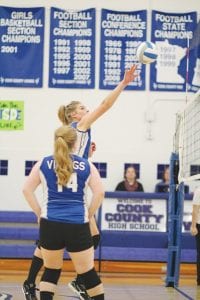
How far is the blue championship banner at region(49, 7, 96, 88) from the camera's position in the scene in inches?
588

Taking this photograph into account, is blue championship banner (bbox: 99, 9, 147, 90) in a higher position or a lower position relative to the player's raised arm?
higher

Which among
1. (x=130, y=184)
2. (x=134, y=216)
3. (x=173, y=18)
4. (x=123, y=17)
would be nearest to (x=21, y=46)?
(x=123, y=17)

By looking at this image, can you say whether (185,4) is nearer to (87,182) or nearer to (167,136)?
(167,136)

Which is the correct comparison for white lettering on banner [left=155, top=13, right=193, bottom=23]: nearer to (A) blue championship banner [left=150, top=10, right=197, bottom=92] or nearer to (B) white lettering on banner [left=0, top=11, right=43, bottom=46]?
(A) blue championship banner [left=150, top=10, right=197, bottom=92]

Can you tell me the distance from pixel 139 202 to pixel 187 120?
2.18 meters

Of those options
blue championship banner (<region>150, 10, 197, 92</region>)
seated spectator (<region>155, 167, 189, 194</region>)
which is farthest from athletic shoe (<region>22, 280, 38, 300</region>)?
blue championship banner (<region>150, 10, 197, 92</region>)

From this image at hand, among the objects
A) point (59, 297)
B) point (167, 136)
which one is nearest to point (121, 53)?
point (167, 136)

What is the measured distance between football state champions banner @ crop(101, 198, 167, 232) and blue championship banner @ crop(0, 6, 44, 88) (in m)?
3.40

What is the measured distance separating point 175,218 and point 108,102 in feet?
12.9

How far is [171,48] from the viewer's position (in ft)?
49.4

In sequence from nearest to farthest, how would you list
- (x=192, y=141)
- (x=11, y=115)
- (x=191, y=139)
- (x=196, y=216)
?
(x=196, y=216) < (x=192, y=141) < (x=191, y=139) < (x=11, y=115)

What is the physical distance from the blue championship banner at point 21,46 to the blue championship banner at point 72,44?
0.30 meters

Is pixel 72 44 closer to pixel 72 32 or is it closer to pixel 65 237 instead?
pixel 72 32

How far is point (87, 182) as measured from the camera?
5.65m
